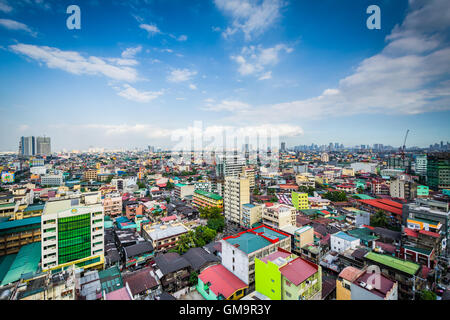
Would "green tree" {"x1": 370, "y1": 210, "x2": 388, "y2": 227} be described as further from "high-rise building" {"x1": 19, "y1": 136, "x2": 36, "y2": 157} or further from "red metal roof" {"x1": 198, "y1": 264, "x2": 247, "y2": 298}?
"high-rise building" {"x1": 19, "y1": 136, "x2": 36, "y2": 157}

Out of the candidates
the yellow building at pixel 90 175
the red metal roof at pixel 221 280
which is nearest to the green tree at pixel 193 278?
the red metal roof at pixel 221 280

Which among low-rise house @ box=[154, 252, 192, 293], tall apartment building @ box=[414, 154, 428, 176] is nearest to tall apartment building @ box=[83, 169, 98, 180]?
low-rise house @ box=[154, 252, 192, 293]

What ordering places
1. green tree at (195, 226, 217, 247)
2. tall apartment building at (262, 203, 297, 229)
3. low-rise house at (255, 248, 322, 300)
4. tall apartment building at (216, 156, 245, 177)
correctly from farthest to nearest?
tall apartment building at (216, 156, 245, 177) → tall apartment building at (262, 203, 297, 229) → green tree at (195, 226, 217, 247) → low-rise house at (255, 248, 322, 300)

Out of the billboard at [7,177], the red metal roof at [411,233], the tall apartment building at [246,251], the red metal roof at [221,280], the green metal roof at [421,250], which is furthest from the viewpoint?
Result: the billboard at [7,177]

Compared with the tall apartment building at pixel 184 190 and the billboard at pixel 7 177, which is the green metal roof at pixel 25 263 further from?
the billboard at pixel 7 177

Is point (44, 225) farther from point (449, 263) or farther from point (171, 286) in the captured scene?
point (449, 263)

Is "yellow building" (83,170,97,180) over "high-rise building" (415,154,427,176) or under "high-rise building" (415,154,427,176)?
under

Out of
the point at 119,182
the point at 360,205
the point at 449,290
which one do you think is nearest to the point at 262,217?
the point at 449,290
